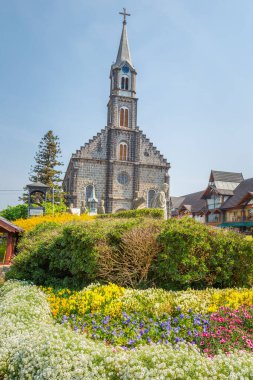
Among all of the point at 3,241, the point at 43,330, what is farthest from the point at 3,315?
the point at 3,241

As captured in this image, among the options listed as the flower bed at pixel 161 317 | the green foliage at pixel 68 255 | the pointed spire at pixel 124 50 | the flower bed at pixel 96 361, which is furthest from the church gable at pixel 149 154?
the flower bed at pixel 96 361

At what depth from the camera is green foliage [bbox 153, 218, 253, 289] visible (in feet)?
26.2

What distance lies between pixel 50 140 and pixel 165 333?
47.2 meters

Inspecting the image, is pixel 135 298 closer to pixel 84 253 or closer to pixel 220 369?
pixel 84 253

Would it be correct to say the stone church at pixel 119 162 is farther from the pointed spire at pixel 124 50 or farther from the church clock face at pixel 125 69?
the pointed spire at pixel 124 50

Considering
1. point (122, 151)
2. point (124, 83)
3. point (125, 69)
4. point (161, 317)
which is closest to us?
point (161, 317)

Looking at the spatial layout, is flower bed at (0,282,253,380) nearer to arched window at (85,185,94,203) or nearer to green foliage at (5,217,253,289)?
green foliage at (5,217,253,289)

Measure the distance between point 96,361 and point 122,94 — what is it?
4705 centimetres

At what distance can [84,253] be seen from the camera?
8.82 m

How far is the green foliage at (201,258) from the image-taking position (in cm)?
799

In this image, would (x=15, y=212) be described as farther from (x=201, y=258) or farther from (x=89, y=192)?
(x=201, y=258)

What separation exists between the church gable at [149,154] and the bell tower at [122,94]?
245cm

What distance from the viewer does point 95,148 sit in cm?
4516

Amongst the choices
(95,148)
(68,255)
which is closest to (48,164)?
(95,148)
